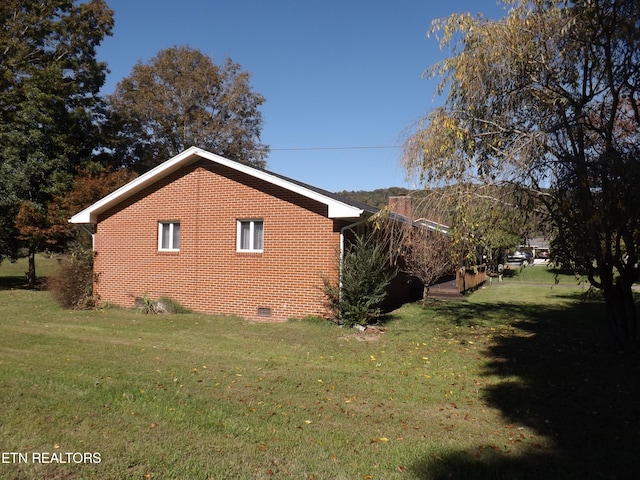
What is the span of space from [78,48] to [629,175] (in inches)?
1141

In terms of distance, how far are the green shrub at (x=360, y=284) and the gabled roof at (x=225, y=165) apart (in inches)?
36.4

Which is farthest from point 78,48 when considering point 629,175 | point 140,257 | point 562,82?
point 629,175

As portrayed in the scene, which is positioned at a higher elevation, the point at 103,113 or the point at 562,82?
the point at 103,113

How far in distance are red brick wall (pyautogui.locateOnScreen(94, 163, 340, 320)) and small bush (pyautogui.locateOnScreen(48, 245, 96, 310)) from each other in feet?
1.06

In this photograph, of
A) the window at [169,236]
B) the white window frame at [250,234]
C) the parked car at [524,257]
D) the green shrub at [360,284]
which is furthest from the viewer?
the parked car at [524,257]

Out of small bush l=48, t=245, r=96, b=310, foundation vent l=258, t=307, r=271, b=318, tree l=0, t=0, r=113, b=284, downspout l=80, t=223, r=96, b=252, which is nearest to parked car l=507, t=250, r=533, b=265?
foundation vent l=258, t=307, r=271, b=318

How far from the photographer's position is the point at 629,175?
252 inches

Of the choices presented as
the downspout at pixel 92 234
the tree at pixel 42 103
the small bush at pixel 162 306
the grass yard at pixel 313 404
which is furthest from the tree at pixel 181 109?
the grass yard at pixel 313 404

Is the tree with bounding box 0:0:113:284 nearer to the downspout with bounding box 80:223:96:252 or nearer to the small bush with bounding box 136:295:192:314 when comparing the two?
the downspout with bounding box 80:223:96:252

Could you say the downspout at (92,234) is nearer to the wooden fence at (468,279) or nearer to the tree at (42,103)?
the tree at (42,103)

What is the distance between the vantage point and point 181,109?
3422 centimetres

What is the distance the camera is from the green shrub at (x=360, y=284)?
36.2ft

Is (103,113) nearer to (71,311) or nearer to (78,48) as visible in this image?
(78,48)

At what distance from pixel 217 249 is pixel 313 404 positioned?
27.5 feet
